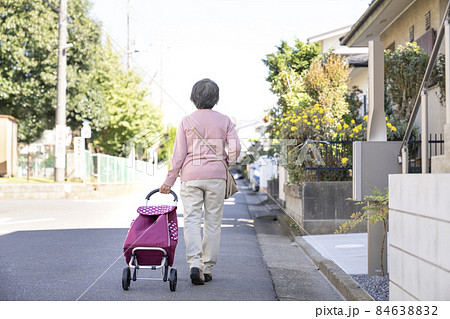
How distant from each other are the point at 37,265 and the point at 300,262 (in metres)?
2.92

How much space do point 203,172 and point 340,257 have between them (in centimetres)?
234

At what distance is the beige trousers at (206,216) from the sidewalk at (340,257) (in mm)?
1179

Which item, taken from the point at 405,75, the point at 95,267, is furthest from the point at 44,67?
the point at 95,267

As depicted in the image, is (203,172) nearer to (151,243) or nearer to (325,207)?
(151,243)

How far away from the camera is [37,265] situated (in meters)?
6.41

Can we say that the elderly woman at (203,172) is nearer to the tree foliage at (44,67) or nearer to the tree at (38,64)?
the tree foliage at (44,67)

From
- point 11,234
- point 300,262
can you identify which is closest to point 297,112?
point 300,262

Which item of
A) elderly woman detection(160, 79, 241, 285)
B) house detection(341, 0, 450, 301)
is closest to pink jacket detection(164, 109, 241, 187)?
elderly woman detection(160, 79, 241, 285)

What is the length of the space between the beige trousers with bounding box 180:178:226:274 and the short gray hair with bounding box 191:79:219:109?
73cm

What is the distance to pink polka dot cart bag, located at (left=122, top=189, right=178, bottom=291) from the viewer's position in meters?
4.95

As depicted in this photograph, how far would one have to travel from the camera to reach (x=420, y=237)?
3.54 m

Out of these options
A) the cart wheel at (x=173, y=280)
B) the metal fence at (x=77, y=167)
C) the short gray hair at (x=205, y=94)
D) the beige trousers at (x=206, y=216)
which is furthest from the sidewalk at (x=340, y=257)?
the metal fence at (x=77, y=167)

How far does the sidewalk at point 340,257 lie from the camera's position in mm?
5090
